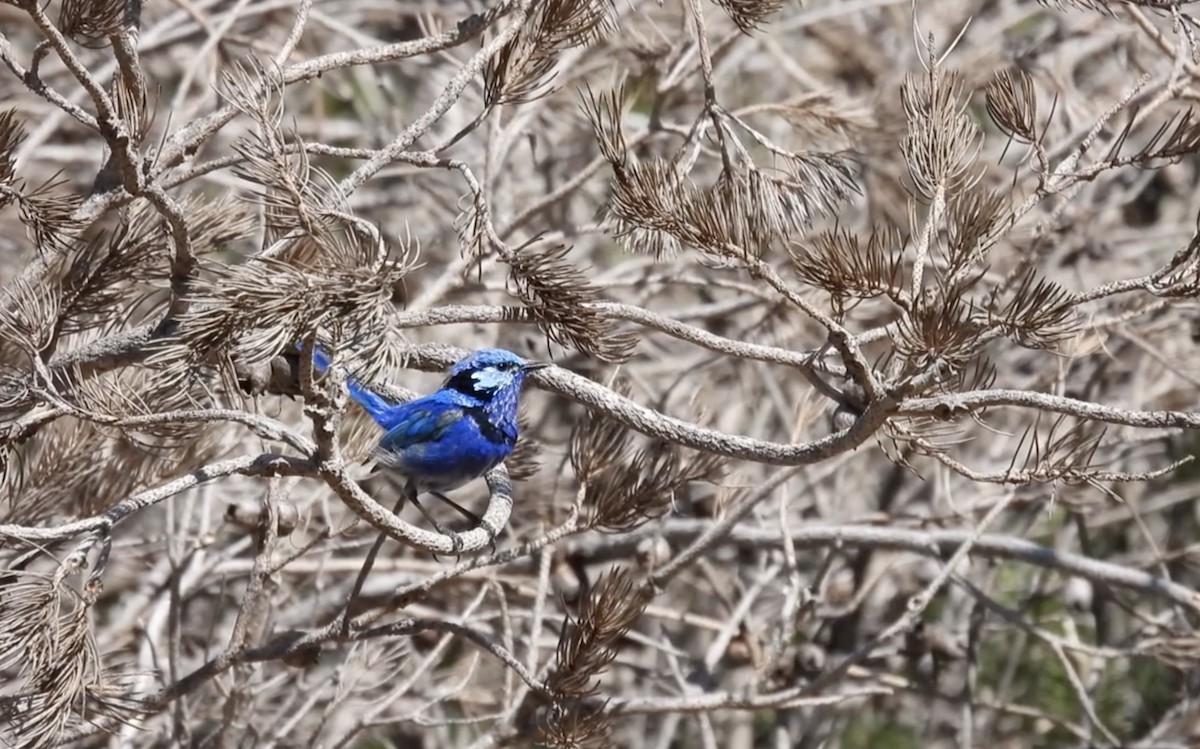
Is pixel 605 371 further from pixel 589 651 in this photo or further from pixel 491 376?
pixel 589 651

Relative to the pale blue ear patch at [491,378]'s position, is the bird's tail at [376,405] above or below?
below

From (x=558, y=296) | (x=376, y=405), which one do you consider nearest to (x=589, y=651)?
(x=558, y=296)

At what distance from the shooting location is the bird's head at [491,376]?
9.66 feet

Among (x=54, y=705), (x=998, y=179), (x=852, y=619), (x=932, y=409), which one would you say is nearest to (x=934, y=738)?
(x=852, y=619)

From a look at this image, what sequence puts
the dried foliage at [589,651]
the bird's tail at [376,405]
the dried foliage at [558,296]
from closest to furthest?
the dried foliage at [558,296]
the dried foliage at [589,651]
the bird's tail at [376,405]

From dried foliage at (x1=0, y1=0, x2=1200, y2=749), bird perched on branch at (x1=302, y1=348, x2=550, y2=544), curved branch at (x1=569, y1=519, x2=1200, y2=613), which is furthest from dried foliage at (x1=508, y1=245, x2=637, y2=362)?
curved branch at (x1=569, y1=519, x2=1200, y2=613)

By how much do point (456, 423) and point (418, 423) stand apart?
0.08 m

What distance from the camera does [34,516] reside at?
9.20 ft

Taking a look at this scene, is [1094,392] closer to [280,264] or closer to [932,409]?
[932,409]

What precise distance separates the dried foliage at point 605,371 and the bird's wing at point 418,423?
0.08 m

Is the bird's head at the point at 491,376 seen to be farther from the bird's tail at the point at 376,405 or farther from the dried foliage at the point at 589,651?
the dried foliage at the point at 589,651

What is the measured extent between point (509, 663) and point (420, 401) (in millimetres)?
621

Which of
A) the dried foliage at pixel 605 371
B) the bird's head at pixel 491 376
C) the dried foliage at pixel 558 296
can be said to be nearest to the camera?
the dried foliage at pixel 605 371

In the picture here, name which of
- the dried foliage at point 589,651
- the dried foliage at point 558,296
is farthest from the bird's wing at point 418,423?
the dried foliage at point 558,296
